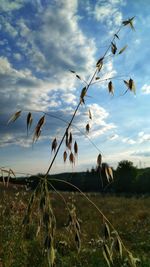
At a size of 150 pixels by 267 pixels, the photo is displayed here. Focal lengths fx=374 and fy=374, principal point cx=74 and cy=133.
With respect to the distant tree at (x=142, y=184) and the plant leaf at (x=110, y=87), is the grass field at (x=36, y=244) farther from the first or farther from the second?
the distant tree at (x=142, y=184)

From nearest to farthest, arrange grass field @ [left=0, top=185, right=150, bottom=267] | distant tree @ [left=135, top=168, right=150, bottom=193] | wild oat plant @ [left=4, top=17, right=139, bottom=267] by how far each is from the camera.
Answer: wild oat plant @ [left=4, top=17, right=139, bottom=267] < grass field @ [left=0, top=185, right=150, bottom=267] < distant tree @ [left=135, top=168, right=150, bottom=193]

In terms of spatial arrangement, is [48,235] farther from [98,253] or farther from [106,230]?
[98,253]

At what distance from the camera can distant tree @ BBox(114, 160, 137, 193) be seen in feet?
138

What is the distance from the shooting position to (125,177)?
43.5m

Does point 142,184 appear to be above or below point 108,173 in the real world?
above

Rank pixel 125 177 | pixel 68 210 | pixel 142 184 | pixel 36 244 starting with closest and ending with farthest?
pixel 68 210 < pixel 36 244 < pixel 142 184 < pixel 125 177

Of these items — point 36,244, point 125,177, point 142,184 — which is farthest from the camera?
point 125,177

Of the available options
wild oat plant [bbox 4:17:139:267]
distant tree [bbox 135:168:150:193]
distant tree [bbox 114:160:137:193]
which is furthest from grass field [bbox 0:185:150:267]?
distant tree [bbox 135:168:150:193]

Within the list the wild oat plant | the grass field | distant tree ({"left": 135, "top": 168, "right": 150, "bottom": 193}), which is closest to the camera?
the wild oat plant

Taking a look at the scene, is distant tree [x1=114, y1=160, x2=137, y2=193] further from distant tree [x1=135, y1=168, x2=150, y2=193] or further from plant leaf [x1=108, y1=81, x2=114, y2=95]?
plant leaf [x1=108, y1=81, x2=114, y2=95]

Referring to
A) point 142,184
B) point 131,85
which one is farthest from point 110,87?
point 142,184

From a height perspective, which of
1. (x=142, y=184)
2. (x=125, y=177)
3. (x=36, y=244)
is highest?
A: (x=125, y=177)

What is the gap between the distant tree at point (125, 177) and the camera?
42.2 m

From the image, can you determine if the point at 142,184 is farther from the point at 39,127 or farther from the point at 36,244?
the point at 39,127
